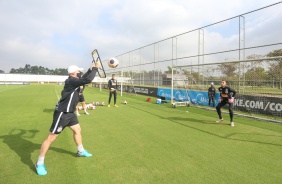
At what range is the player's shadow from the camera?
4984 millimetres

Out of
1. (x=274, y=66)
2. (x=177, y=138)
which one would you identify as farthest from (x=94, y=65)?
(x=274, y=66)

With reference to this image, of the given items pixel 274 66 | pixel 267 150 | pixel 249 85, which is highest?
pixel 274 66

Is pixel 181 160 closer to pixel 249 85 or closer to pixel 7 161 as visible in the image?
pixel 7 161

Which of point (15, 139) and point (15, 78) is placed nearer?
point (15, 139)

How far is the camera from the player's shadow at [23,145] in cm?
498

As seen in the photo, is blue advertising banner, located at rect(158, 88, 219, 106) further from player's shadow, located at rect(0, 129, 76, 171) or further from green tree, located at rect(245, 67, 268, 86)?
player's shadow, located at rect(0, 129, 76, 171)

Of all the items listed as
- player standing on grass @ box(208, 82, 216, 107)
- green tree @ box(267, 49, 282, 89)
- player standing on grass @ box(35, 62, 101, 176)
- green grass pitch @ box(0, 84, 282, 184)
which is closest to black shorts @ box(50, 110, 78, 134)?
player standing on grass @ box(35, 62, 101, 176)

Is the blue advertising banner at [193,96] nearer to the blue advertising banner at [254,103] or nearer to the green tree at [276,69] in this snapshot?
the blue advertising banner at [254,103]

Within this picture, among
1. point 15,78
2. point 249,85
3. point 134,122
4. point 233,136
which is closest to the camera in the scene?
point 233,136

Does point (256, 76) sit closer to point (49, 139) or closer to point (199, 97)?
point (199, 97)

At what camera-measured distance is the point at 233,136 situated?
7223 millimetres

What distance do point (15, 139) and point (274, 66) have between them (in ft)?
39.5

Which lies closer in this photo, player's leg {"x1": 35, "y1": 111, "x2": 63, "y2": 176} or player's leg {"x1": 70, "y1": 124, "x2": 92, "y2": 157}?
player's leg {"x1": 35, "y1": 111, "x2": 63, "y2": 176}

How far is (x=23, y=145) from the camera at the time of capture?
19.5 ft
